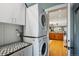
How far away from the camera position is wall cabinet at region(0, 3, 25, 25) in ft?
3.04

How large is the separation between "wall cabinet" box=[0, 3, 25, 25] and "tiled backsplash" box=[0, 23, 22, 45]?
110 millimetres

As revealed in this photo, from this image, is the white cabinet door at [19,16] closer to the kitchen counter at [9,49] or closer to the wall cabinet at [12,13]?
the wall cabinet at [12,13]

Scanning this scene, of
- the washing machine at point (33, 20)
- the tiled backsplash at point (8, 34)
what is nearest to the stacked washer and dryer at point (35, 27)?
the washing machine at point (33, 20)

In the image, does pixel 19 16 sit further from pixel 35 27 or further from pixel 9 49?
pixel 9 49

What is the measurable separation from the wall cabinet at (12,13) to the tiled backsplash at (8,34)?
11 cm

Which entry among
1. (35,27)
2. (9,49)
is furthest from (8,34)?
(35,27)

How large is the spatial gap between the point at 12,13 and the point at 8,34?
304mm

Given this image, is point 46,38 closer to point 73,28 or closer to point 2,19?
point 73,28

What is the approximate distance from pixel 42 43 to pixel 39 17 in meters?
0.44

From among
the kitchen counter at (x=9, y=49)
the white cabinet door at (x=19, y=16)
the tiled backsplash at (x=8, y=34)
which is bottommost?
the kitchen counter at (x=9, y=49)

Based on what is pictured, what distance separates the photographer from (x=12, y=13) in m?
1.06

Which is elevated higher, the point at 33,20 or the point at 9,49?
the point at 33,20

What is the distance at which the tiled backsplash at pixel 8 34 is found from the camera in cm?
111

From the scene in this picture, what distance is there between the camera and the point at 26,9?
1132 mm
